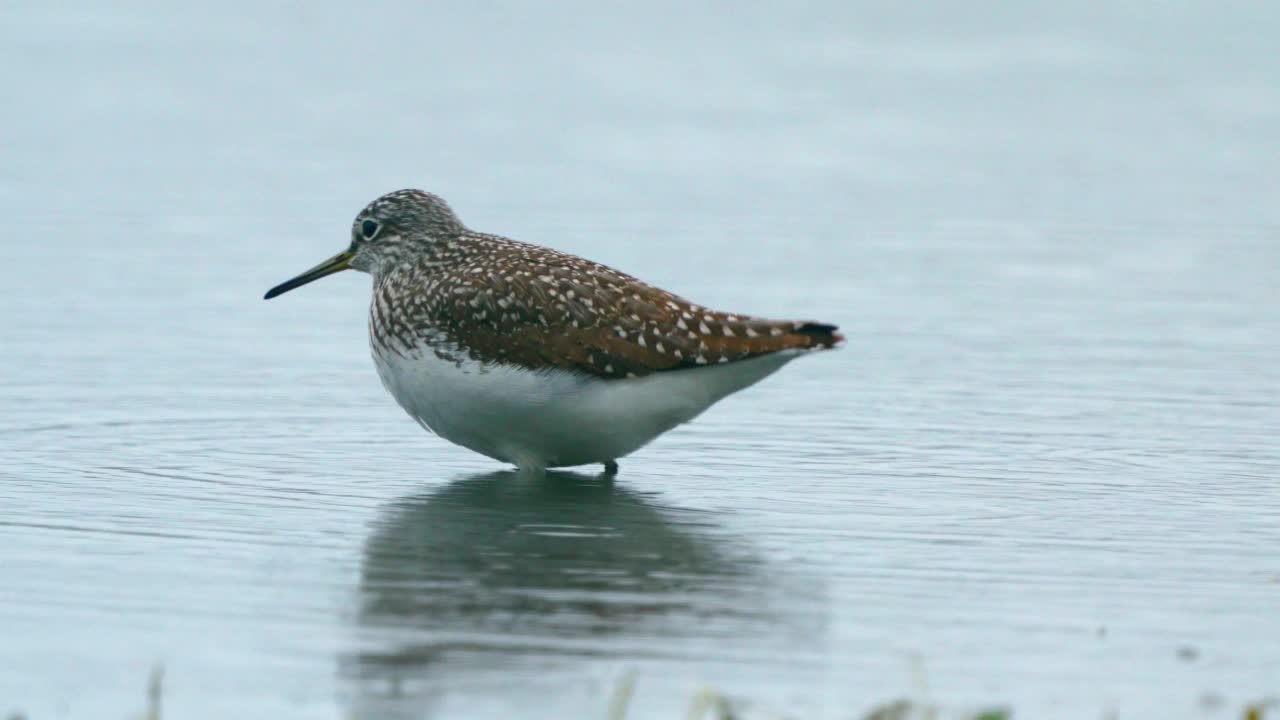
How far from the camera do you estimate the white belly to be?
12.1 meters

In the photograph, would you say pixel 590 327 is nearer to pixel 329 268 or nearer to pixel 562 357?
pixel 562 357

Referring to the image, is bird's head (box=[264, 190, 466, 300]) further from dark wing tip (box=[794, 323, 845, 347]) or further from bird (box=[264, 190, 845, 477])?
dark wing tip (box=[794, 323, 845, 347])

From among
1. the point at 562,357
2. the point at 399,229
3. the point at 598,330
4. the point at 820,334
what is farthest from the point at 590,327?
the point at 399,229

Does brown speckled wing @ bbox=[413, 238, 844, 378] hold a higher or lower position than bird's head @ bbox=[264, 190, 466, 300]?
lower

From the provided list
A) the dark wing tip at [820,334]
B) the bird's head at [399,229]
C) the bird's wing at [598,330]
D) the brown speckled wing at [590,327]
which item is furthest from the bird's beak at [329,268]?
the dark wing tip at [820,334]

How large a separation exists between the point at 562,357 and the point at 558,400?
0.23m

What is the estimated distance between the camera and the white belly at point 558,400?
12086 mm

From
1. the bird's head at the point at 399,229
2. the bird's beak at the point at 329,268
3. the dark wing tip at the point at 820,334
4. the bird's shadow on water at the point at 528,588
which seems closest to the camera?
the bird's shadow on water at the point at 528,588

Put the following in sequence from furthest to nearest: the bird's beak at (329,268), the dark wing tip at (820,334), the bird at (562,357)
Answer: the bird's beak at (329,268) < the bird at (562,357) < the dark wing tip at (820,334)

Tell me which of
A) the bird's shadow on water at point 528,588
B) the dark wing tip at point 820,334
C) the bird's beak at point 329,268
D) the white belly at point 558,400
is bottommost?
the bird's shadow on water at point 528,588

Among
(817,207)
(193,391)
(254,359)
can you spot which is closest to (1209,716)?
(193,391)

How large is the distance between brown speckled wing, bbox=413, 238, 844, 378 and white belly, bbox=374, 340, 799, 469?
0.08m

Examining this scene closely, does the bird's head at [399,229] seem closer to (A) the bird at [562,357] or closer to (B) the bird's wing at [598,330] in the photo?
(A) the bird at [562,357]

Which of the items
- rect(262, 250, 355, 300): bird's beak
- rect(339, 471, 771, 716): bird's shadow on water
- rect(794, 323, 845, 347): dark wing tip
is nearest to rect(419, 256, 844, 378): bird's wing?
rect(794, 323, 845, 347): dark wing tip
